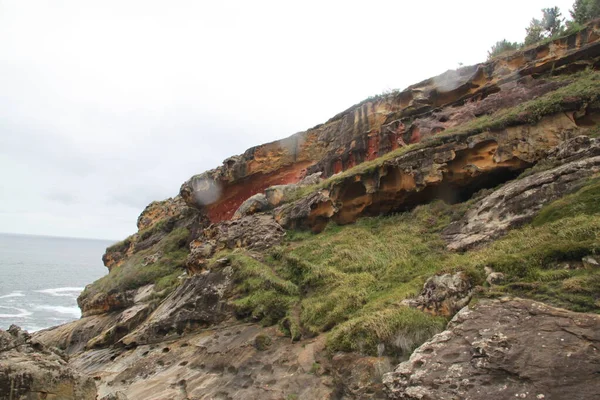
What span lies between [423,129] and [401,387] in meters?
18.2

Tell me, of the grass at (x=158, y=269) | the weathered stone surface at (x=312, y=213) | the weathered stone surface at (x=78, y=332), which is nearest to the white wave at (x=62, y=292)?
the grass at (x=158, y=269)

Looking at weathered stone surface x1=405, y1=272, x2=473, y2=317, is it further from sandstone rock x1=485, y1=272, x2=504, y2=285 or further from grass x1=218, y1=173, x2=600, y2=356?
sandstone rock x1=485, y1=272, x2=504, y2=285

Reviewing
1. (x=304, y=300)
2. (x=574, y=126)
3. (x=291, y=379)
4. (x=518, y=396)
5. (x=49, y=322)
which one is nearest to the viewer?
(x=518, y=396)

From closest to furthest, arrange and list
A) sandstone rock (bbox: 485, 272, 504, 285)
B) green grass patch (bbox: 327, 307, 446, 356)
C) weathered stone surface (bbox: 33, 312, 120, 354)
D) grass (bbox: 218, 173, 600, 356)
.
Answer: grass (bbox: 218, 173, 600, 356) < green grass patch (bbox: 327, 307, 446, 356) < sandstone rock (bbox: 485, 272, 504, 285) < weathered stone surface (bbox: 33, 312, 120, 354)

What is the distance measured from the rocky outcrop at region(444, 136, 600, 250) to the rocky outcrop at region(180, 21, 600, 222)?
6.46 m

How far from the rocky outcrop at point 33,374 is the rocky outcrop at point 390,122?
64.0 ft

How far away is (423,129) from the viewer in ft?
73.3

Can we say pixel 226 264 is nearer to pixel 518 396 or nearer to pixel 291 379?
pixel 291 379

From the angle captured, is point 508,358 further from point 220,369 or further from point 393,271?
point 220,369

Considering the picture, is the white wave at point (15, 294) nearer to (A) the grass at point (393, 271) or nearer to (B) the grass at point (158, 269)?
(B) the grass at point (158, 269)

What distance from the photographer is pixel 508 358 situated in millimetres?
6223

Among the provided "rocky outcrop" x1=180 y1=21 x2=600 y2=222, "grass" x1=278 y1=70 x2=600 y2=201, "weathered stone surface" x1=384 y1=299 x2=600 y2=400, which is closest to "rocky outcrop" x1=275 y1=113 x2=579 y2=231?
"grass" x1=278 y1=70 x2=600 y2=201

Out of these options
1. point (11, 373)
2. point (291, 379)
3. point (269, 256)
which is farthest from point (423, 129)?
point (11, 373)

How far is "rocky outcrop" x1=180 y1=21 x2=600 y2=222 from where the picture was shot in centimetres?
1994
